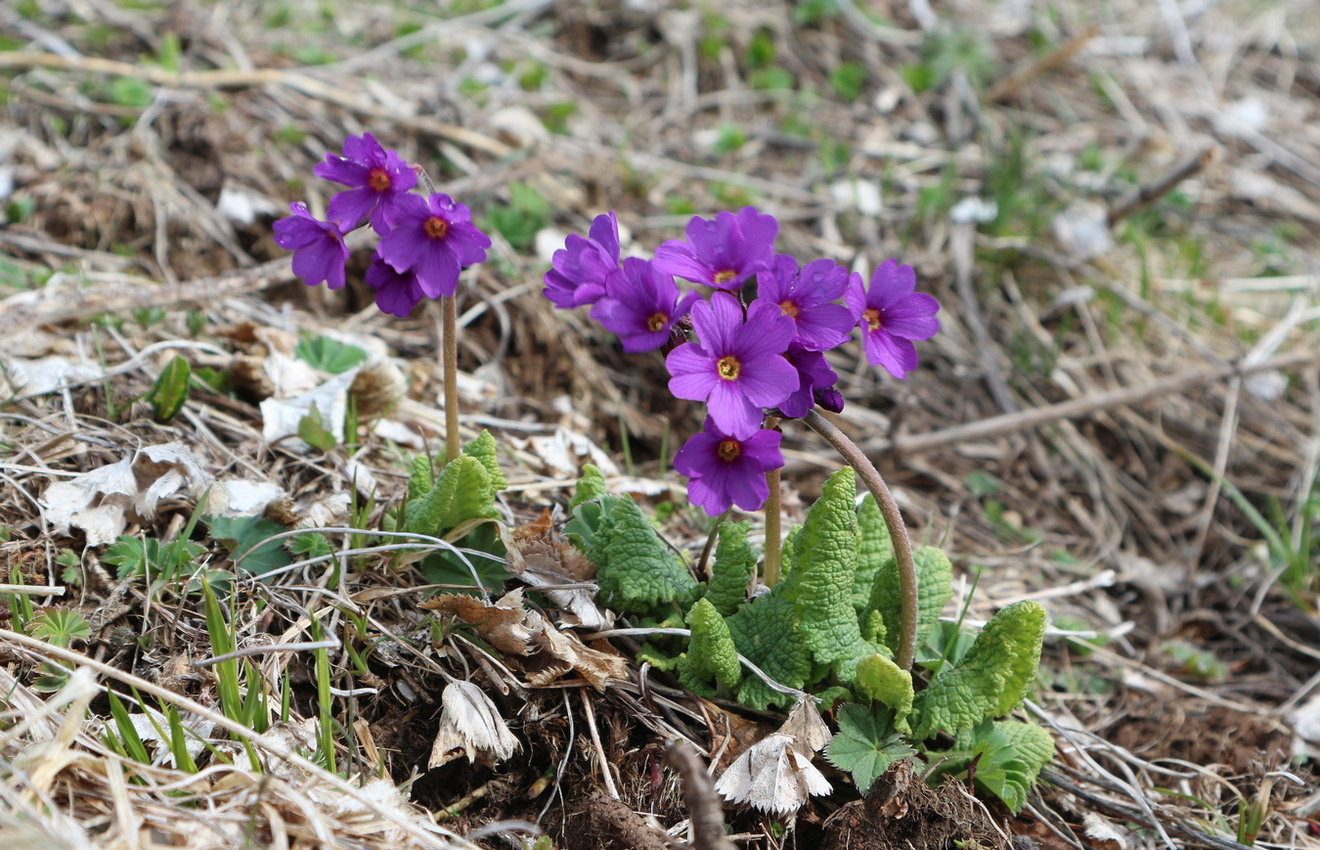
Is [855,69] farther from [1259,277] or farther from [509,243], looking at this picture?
[509,243]

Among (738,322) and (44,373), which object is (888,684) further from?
(44,373)

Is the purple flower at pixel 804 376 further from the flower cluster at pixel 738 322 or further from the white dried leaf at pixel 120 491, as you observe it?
the white dried leaf at pixel 120 491

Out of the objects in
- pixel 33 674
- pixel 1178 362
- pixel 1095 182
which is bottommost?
pixel 1178 362

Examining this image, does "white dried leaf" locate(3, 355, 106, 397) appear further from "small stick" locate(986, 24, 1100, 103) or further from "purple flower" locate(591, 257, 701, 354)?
"small stick" locate(986, 24, 1100, 103)

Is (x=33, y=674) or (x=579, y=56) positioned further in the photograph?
(x=579, y=56)

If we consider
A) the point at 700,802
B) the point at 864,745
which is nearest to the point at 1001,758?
the point at 864,745

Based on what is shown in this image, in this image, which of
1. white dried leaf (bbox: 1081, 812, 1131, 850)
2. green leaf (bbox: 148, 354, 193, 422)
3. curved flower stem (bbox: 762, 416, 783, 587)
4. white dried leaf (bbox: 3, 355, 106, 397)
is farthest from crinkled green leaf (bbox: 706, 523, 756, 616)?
white dried leaf (bbox: 3, 355, 106, 397)

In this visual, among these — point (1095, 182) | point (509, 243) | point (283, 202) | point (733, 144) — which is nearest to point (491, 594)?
point (509, 243)
